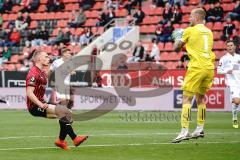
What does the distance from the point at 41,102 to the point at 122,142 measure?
8.21ft

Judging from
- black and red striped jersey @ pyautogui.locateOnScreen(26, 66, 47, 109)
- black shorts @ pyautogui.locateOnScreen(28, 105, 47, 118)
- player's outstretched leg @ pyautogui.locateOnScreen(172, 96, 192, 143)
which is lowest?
player's outstretched leg @ pyautogui.locateOnScreen(172, 96, 192, 143)

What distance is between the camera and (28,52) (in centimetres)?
3641

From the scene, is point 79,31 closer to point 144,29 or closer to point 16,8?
point 144,29

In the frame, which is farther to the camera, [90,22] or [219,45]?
[90,22]

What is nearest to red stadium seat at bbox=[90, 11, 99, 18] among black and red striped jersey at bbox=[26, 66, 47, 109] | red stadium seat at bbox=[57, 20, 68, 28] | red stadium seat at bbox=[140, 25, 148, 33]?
red stadium seat at bbox=[57, 20, 68, 28]

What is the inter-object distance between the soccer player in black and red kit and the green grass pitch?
400 mm

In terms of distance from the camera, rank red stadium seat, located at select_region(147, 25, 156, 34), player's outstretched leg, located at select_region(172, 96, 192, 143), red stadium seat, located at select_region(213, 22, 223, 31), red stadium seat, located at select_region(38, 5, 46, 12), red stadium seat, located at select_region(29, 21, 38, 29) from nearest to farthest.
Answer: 1. player's outstretched leg, located at select_region(172, 96, 192, 143)
2. red stadium seat, located at select_region(213, 22, 223, 31)
3. red stadium seat, located at select_region(147, 25, 156, 34)
4. red stadium seat, located at select_region(29, 21, 38, 29)
5. red stadium seat, located at select_region(38, 5, 46, 12)

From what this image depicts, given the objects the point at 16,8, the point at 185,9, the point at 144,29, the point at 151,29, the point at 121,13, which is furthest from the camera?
the point at 16,8

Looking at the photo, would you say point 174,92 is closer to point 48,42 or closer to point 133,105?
point 133,105

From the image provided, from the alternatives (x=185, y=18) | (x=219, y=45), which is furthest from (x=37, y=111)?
(x=185, y=18)

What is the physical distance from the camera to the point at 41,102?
12352mm

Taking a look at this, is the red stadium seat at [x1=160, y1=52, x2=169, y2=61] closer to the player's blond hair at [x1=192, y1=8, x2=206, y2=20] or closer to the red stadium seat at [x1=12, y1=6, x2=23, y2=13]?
the red stadium seat at [x1=12, y1=6, x2=23, y2=13]

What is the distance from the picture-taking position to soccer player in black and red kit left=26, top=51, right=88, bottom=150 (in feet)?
40.5

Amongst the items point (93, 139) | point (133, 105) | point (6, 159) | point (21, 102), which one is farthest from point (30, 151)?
point (21, 102)
